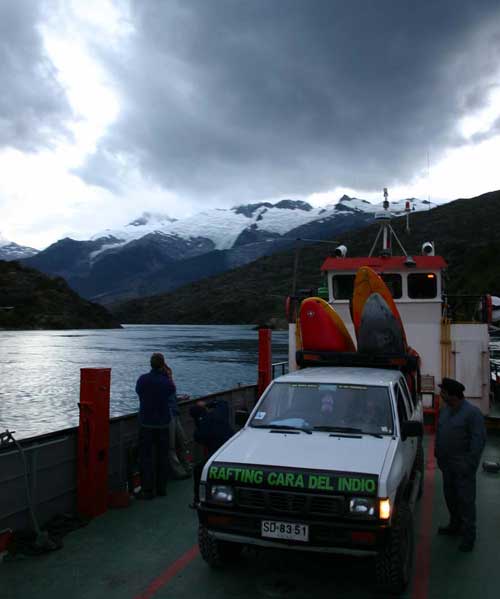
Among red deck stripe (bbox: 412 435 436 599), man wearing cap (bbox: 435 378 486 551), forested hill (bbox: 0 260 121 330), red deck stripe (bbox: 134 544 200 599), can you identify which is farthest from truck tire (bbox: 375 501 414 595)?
forested hill (bbox: 0 260 121 330)

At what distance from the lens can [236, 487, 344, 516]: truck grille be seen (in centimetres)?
486

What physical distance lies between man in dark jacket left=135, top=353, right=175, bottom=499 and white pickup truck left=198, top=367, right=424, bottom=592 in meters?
2.20

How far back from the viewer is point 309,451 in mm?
5363

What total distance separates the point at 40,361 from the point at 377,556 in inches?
2524

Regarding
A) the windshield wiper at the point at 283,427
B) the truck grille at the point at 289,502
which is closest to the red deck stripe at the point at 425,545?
the truck grille at the point at 289,502

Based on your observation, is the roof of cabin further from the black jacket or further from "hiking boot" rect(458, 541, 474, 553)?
"hiking boot" rect(458, 541, 474, 553)

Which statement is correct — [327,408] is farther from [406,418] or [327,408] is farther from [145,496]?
[145,496]

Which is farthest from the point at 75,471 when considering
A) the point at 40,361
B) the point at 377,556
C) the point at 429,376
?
the point at 40,361

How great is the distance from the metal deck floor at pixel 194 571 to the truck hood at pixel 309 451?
98cm

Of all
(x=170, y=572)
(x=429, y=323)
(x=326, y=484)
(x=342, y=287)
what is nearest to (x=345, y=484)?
(x=326, y=484)

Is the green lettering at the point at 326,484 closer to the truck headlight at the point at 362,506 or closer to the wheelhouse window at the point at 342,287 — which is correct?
the truck headlight at the point at 362,506

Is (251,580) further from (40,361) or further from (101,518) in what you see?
(40,361)

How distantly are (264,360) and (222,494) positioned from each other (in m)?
8.29

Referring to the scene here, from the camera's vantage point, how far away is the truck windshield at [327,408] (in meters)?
5.95
